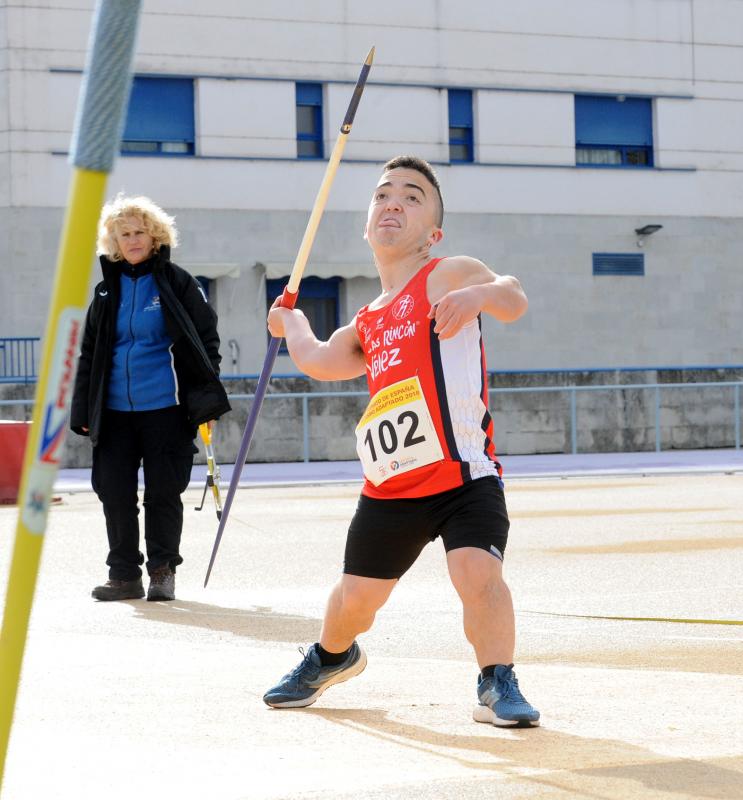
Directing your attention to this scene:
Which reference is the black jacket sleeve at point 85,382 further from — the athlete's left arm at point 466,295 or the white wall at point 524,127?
the white wall at point 524,127

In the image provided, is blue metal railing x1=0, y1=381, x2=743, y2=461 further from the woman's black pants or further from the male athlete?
the male athlete

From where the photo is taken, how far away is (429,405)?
470 centimetres

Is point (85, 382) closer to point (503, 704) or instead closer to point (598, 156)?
point (503, 704)

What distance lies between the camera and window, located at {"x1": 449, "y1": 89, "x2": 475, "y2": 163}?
28.5 meters

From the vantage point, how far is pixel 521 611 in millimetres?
7293

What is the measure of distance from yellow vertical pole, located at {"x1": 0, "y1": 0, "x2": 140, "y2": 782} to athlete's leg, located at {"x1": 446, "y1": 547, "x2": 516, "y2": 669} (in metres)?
2.58

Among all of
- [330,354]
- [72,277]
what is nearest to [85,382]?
[330,354]

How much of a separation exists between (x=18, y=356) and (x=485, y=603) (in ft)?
68.2

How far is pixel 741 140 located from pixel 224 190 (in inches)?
389

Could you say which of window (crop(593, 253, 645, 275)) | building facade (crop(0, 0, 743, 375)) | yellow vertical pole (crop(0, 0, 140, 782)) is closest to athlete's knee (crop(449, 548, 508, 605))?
yellow vertical pole (crop(0, 0, 140, 782))

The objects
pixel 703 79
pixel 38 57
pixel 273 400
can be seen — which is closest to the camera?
pixel 273 400

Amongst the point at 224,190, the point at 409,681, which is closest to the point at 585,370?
the point at 224,190

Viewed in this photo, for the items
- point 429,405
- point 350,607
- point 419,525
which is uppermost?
point 429,405

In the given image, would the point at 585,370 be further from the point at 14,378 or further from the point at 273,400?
the point at 14,378
